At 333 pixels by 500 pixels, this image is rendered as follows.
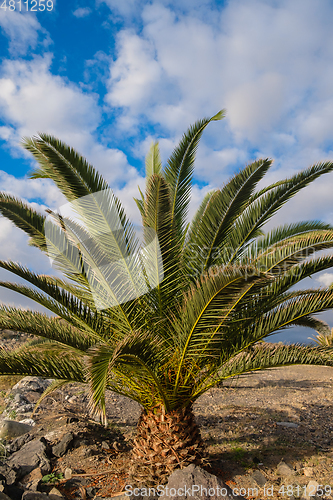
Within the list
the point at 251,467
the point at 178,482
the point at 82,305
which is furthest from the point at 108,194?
the point at 251,467

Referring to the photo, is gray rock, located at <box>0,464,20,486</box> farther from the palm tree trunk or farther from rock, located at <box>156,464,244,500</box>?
rock, located at <box>156,464,244,500</box>

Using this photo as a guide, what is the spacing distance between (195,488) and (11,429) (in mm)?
4225

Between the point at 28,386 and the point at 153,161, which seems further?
the point at 28,386

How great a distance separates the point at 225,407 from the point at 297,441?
8.58 ft

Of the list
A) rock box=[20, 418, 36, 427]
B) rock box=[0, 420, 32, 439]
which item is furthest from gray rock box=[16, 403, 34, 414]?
rock box=[0, 420, 32, 439]

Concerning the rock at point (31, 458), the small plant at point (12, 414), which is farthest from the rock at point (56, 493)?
the small plant at point (12, 414)

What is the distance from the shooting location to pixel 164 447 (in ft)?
13.1

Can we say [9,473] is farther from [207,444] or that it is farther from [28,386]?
[28,386]

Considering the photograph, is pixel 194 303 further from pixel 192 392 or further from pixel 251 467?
pixel 251 467

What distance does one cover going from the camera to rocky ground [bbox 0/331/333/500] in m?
4.04

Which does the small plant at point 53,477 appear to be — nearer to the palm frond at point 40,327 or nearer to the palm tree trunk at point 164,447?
the palm tree trunk at point 164,447

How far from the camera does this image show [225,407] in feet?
25.6

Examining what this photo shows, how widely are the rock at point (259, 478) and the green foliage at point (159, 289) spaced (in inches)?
53.9

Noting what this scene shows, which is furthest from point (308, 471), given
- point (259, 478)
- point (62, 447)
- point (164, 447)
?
point (62, 447)
